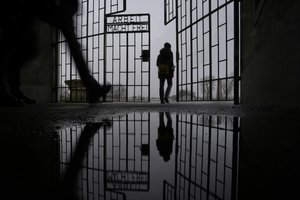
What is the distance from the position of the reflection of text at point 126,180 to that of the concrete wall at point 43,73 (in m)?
6.15

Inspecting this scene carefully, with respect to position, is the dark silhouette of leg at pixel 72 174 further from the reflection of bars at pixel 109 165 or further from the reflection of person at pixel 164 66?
the reflection of person at pixel 164 66

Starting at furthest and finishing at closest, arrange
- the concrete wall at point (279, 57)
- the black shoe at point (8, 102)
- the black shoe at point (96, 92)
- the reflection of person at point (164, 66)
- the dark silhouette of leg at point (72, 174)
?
the reflection of person at point (164, 66)
the black shoe at point (8, 102)
the black shoe at point (96, 92)
the concrete wall at point (279, 57)
the dark silhouette of leg at point (72, 174)

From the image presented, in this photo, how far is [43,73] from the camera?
6.89 m

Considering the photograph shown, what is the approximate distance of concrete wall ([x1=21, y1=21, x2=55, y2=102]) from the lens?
615cm

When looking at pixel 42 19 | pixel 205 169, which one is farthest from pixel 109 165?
pixel 42 19

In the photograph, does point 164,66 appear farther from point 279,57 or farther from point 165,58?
point 279,57

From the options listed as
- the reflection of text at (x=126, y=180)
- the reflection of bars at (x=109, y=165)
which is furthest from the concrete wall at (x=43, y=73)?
the reflection of text at (x=126, y=180)

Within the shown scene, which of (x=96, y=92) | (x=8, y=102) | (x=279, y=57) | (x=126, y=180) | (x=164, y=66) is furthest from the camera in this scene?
(x=164, y=66)

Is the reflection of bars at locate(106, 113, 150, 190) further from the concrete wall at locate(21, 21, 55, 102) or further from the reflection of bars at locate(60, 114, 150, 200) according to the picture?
the concrete wall at locate(21, 21, 55, 102)

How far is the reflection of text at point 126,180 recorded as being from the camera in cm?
32

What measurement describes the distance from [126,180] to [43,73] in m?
7.16

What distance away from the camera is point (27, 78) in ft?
20.2

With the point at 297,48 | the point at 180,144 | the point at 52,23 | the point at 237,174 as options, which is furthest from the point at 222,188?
the point at 52,23

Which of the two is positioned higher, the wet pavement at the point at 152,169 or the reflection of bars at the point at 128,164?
the wet pavement at the point at 152,169
